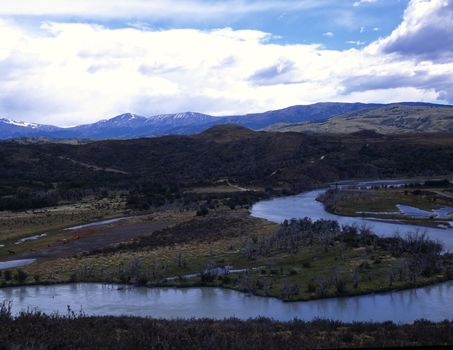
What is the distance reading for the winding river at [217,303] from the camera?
30.4m

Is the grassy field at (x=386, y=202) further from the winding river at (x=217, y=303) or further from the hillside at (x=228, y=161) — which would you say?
the winding river at (x=217, y=303)

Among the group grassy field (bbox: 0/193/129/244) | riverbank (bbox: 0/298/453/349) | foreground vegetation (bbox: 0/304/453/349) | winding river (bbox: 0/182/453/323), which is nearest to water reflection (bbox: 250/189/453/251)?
winding river (bbox: 0/182/453/323)

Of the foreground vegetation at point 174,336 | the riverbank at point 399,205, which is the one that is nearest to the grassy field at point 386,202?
the riverbank at point 399,205

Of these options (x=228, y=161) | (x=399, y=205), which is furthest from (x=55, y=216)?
(x=228, y=161)

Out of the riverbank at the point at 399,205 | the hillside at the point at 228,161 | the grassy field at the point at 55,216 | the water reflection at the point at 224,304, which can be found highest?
the hillside at the point at 228,161

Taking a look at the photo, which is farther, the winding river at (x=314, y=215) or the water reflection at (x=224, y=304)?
the winding river at (x=314, y=215)

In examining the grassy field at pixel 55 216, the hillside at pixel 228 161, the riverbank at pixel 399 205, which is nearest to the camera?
the riverbank at pixel 399 205

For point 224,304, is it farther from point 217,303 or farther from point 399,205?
point 399,205

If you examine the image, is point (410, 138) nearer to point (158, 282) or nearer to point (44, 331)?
point (158, 282)

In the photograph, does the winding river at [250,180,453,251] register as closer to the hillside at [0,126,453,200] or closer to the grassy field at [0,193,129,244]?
the hillside at [0,126,453,200]

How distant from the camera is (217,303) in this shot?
3444cm

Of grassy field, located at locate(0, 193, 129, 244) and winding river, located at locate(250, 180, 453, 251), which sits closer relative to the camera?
winding river, located at locate(250, 180, 453, 251)

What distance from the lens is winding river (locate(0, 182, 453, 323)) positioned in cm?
3039

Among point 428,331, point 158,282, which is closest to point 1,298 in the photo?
point 158,282
